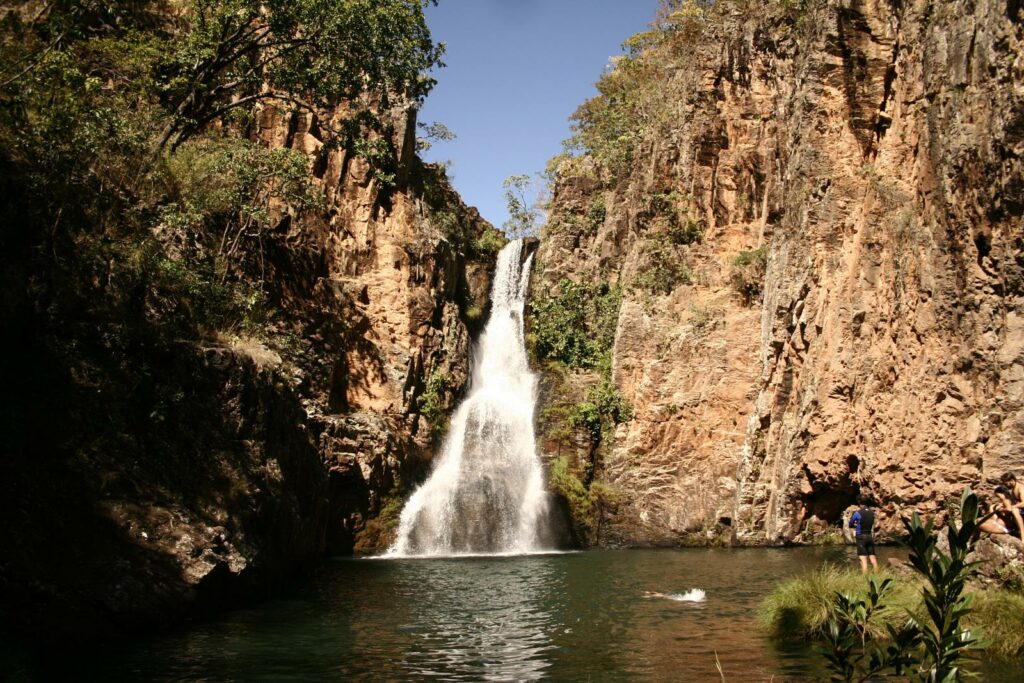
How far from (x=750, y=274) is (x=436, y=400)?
42.7ft

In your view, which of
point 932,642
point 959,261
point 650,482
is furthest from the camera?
point 650,482

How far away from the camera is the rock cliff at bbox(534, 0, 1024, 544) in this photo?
17.3 metres

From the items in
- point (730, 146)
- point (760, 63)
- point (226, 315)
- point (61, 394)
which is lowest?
point (61, 394)

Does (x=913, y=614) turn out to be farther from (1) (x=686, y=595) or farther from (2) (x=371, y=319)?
(2) (x=371, y=319)

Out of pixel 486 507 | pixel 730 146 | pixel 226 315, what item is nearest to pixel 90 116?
pixel 226 315

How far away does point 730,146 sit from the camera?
31.9 metres

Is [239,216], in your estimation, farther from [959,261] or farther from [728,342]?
[959,261]

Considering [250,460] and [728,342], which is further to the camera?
[728,342]

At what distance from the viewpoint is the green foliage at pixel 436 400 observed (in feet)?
101

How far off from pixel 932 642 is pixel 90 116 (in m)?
17.2

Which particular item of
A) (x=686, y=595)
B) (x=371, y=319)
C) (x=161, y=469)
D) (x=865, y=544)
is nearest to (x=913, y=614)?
(x=686, y=595)

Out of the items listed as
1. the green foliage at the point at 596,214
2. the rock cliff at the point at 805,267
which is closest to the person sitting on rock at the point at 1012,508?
the rock cliff at the point at 805,267

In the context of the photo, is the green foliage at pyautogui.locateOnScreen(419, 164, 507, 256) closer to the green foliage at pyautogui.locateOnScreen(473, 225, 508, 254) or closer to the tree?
the green foliage at pyautogui.locateOnScreen(473, 225, 508, 254)

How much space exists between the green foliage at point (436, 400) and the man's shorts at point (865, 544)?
62.0 ft
